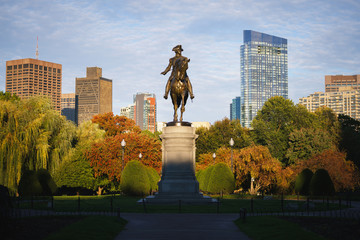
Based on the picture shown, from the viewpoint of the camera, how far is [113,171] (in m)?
57.3

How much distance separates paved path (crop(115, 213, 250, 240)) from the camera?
15.1 meters

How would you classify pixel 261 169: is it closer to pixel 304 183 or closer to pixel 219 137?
pixel 304 183

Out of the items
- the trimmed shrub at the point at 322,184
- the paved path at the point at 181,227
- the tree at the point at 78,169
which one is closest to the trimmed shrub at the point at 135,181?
the tree at the point at 78,169

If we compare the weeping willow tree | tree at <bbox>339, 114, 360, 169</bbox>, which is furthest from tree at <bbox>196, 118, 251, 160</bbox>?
the weeping willow tree

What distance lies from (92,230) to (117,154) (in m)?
43.9

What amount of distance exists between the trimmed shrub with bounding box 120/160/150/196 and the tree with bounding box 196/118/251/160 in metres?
36.8

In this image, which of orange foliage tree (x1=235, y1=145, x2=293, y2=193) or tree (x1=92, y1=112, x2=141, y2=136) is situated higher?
tree (x1=92, y1=112, x2=141, y2=136)

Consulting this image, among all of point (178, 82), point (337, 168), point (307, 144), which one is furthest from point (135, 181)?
point (307, 144)

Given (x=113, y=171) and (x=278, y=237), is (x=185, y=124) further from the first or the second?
(x=113, y=171)

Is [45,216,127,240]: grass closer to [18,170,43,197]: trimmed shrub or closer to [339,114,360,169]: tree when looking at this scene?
[18,170,43,197]: trimmed shrub

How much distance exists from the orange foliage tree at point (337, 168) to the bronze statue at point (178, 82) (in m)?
26.8

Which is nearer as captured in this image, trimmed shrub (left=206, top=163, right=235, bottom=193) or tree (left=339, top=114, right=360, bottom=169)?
trimmed shrub (left=206, top=163, right=235, bottom=193)

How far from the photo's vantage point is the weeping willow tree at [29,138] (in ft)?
131

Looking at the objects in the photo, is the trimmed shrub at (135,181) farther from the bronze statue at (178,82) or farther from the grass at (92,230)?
the grass at (92,230)
